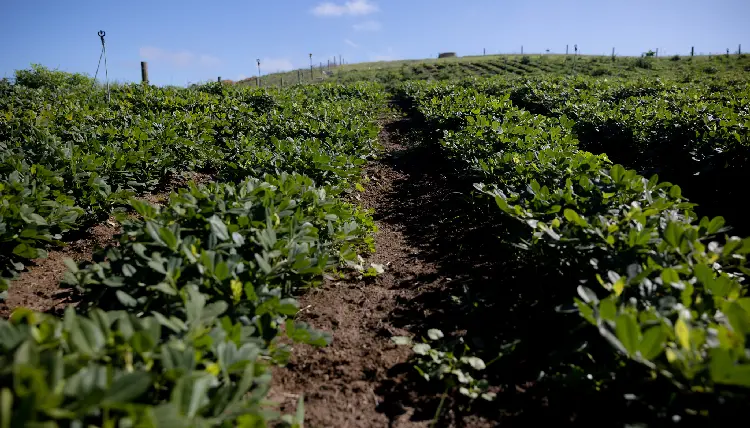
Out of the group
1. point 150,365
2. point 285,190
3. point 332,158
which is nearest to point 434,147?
point 332,158

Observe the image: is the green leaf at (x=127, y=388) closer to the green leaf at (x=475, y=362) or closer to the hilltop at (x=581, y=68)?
the green leaf at (x=475, y=362)

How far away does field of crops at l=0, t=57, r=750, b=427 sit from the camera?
1.32 meters

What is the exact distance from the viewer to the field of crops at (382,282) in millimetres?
1323

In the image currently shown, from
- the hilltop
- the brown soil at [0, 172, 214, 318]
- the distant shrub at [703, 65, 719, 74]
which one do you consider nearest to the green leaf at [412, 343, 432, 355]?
the brown soil at [0, 172, 214, 318]

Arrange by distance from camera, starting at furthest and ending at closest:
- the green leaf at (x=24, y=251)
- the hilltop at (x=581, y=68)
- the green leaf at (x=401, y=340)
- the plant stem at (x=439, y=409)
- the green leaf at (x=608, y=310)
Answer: the hilltop at (x=581, y=68), the green leaf at (x=24, y=251), the green leaf at (x=401, y=340), the plant stem at (x=439, y=409), the green leaf at (x=608, y=310)

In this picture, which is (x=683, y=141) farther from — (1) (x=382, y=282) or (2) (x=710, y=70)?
(2) (x=710, y=70)

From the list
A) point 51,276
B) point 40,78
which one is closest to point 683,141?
point 51,276

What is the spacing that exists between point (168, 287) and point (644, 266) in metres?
2.22

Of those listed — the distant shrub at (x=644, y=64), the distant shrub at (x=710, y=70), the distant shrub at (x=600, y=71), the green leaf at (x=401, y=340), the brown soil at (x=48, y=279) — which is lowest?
the green leaf at (x=401, y=340)

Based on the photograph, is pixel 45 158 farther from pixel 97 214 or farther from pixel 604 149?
pixel 604 149

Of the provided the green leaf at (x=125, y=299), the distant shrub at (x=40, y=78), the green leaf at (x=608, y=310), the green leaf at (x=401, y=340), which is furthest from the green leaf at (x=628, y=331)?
the distant shrub at (x=40, y=78)

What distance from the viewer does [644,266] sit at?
2.09 metres

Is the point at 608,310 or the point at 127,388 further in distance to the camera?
the point at 608,310

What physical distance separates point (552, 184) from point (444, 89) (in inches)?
460
